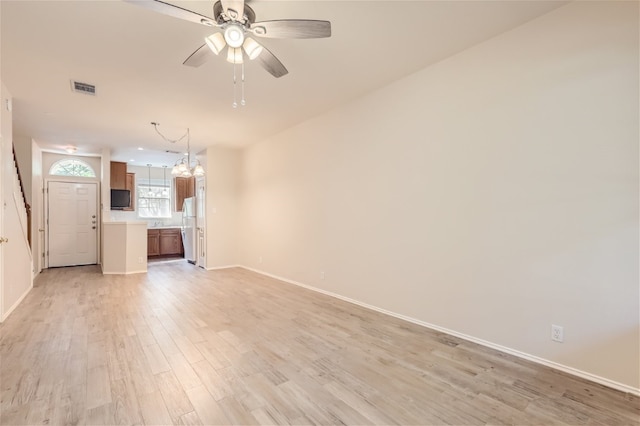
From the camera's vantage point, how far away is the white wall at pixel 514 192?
2055 millimetres

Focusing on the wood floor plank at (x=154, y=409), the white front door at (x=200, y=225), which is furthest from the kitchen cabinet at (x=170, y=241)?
the wood floor plank at (x=154, y=409)

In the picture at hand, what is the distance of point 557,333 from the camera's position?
7.51 feet

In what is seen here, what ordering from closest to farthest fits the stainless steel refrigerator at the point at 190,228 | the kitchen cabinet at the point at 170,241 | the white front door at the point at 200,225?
the white front door at the point at 200,225 < the stainless steel refrigerator at the point at 190,228 < the kitchen cabinet at the point at 170,241

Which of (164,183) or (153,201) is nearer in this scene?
(153,201)

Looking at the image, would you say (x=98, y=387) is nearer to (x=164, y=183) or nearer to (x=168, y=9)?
(x=168, y=9)

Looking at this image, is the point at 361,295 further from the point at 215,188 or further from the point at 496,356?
the point at 215,188

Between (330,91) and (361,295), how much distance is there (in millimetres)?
2648

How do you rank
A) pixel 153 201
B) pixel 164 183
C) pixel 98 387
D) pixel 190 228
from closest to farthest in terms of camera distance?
pixel 98 387 < pixel 190 228 < pixel 153 201 < pixel 164 183

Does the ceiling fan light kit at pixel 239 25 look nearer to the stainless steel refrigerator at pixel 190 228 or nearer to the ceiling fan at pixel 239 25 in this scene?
the ceiling fan at pixel 239 25

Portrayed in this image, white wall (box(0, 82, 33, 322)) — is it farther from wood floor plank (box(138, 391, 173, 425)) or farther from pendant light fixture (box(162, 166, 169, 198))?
pendant light fixture (box(162, 166, 169, 198))

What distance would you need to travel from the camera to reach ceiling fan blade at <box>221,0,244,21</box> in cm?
185

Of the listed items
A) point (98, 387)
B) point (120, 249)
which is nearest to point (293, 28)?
point (98, 387)

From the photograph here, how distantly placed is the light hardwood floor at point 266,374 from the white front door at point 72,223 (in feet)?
13.1

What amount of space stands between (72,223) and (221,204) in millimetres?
3766
